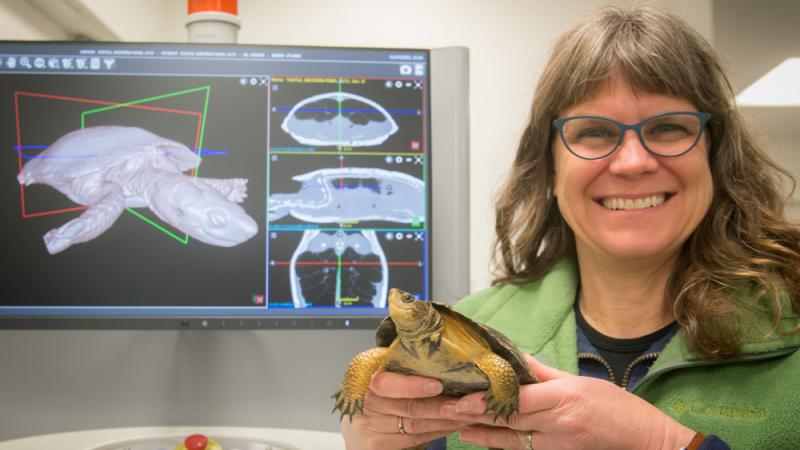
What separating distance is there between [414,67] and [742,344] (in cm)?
85

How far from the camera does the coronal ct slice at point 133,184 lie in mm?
1458

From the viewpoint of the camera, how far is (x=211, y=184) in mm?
1473

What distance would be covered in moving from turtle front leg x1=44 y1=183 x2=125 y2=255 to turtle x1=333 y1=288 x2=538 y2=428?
0.80m

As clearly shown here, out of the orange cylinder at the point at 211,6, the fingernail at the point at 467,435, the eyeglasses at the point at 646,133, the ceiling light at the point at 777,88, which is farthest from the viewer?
the ceiling light at the point at 777,88

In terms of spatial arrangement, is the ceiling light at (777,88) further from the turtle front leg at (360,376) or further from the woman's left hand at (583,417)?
the turtle front leg at (360,376)

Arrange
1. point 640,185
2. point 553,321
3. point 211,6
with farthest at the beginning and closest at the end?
point 211,6, point 553,321, point 640,185

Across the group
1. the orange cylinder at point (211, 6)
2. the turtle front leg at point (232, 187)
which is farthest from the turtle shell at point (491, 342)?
the orange cylinder at point (211, 6)

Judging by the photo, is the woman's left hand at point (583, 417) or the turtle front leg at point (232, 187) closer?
the woman's left hand at point (583, 417)

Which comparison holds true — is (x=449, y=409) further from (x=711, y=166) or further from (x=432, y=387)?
(x=711, y=166)

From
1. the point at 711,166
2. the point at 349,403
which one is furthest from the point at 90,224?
the point at 711,166

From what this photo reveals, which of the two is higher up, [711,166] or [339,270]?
[711,166]

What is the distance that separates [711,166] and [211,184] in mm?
963

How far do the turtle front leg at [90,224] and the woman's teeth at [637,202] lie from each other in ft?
3.25

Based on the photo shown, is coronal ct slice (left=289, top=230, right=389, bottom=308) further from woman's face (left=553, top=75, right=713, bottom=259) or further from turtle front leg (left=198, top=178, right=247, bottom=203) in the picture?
woman's face (left=553, top=75, right=713, bottom=259)
